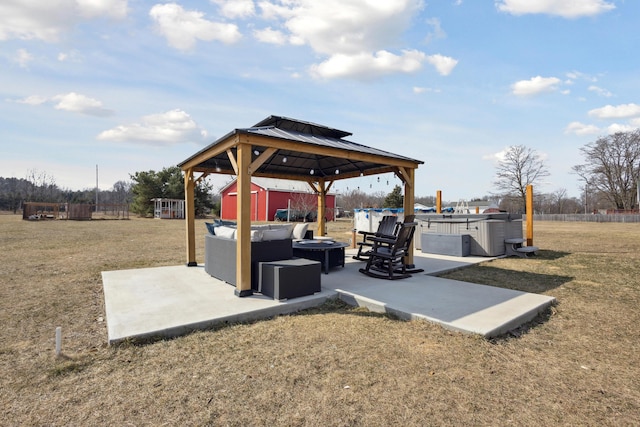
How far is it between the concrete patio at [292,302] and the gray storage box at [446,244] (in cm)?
337

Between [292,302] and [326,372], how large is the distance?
1.78 metres

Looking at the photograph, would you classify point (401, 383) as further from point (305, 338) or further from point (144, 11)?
point (144, 11)

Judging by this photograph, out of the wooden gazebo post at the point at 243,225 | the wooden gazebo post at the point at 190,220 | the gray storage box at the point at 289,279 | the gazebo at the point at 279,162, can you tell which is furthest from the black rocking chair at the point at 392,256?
the wooden gazebo post at the point at 190,220

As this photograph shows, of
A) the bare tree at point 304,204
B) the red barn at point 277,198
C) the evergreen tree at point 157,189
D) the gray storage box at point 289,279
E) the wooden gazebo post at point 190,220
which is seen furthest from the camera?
the evergreen tree at point 157,189

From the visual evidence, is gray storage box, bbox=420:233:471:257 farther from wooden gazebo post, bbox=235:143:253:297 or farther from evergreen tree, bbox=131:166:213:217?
evergreen tree, bbox=131:166:213:217

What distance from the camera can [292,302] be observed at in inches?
173

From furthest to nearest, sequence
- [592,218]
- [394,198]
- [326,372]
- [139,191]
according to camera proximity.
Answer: [592,218] → [139,191] → [394,198] → [326,372]

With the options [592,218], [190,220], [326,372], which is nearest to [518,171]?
[592,218]

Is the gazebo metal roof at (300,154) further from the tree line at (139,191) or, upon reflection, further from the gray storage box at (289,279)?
the tree line at (139,191)

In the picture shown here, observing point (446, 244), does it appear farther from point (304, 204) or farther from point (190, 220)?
point (304, 204)

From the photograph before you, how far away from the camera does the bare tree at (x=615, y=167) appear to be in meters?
34.4

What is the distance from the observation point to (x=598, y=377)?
2623 mm

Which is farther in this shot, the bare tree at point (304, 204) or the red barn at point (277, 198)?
the red barn at point (277, 198)

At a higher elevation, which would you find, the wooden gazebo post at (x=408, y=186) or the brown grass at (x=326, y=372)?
the wooden gazebo post at (x=408, y=186)
